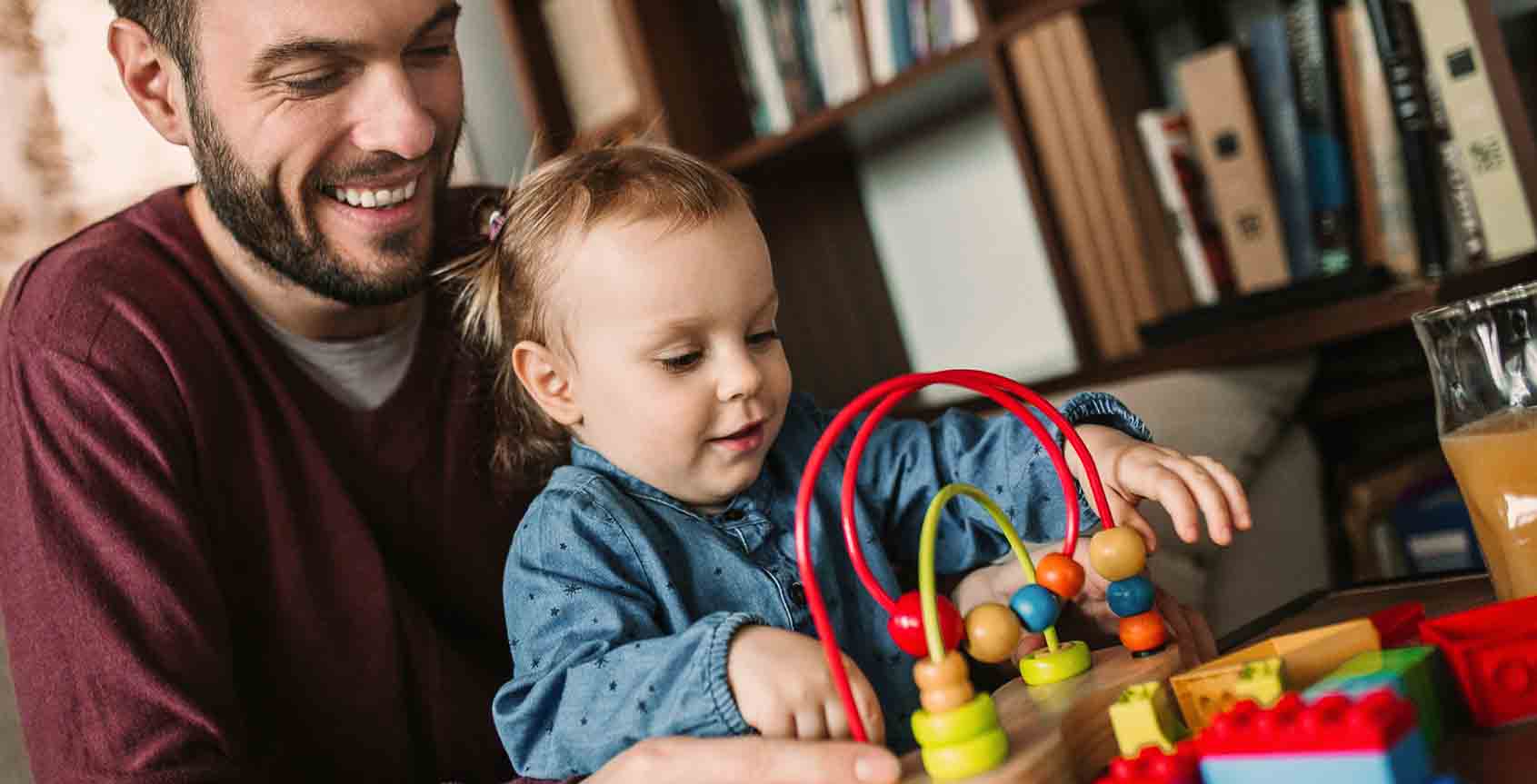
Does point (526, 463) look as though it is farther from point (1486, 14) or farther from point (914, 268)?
point (914, 268)

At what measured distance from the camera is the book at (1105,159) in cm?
185

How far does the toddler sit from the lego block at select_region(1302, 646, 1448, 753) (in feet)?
0.52

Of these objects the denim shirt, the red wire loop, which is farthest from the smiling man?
the red wire loop

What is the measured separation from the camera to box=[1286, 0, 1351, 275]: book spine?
1.75 meters

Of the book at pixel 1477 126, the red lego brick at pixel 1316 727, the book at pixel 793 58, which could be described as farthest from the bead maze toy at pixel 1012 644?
the book at pixel 793 58

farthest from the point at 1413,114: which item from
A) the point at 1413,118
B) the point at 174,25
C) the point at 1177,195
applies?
the point at 174,25

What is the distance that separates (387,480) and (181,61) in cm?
Result: 47

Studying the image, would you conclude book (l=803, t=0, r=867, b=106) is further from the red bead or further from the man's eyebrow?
the red bead

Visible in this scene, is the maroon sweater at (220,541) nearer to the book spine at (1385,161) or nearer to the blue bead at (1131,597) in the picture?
the blue bead at (1131,597)

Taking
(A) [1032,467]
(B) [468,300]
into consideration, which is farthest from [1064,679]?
(B) [468,300]

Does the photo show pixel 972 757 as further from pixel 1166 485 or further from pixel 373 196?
pixel 373 196

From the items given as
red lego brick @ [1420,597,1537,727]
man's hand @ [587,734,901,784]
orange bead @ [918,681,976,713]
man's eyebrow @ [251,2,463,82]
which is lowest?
red lego brick @ [1420,597,1537,727]

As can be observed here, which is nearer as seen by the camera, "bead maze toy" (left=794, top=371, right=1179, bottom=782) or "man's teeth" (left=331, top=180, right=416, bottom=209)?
"bead maze toy" (left=794, top=371, right=1179, bottom=782)

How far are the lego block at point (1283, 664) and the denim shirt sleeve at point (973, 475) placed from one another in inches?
10.7
